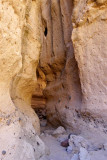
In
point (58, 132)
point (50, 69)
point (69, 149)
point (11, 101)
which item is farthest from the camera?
point (50, 69)

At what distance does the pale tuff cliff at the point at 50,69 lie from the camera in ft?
5.02

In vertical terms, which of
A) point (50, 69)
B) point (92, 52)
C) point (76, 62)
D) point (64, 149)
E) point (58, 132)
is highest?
point (92, 52)

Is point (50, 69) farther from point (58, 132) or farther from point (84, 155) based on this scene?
point (84, 155)

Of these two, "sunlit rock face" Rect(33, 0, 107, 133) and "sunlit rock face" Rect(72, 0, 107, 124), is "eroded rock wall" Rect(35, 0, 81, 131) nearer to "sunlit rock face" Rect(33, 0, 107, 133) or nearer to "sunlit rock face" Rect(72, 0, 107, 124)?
"sunlit rock face" Rect(33, 0, 107, 133)

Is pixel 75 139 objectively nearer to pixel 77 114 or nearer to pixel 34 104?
pixel 77 114

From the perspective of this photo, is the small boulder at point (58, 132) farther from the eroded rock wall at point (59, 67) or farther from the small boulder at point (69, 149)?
the small boulder at point (69, 149)

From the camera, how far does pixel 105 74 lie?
7.08 feet

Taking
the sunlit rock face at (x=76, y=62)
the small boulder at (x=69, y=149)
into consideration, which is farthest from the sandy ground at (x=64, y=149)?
the sunlit rock face at (x=76, y=62)

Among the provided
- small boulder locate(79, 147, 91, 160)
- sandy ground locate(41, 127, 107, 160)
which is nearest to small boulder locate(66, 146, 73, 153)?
sandy ground locate(41, 127, 107, 160)

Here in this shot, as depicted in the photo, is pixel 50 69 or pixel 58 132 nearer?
pixel 58 132

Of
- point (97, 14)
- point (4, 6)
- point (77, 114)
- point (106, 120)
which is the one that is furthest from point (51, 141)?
point (97, 14)

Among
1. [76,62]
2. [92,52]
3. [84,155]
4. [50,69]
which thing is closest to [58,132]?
[84,155]

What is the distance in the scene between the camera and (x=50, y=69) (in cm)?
352

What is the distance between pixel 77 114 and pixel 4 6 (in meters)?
1.73
